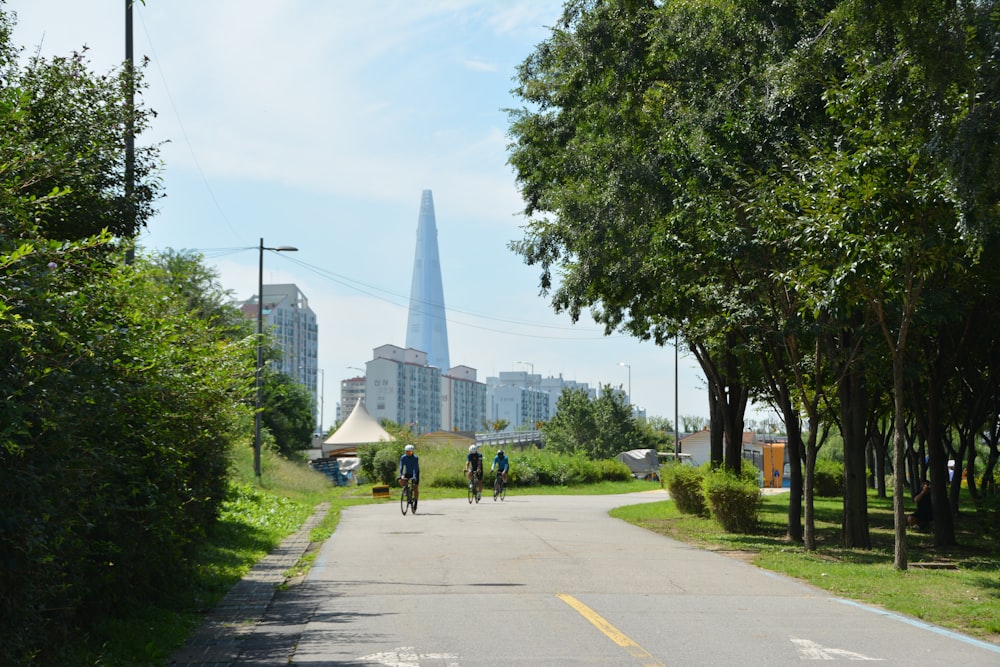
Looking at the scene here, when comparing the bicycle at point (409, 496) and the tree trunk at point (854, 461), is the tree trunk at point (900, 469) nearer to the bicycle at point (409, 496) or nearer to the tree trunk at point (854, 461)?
the tree trunk at point (854, 461)

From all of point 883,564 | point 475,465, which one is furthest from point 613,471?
point 883,564

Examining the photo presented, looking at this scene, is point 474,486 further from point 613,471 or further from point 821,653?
point 821,653

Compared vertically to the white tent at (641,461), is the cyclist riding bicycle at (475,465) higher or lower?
higher

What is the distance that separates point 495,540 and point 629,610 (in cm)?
892

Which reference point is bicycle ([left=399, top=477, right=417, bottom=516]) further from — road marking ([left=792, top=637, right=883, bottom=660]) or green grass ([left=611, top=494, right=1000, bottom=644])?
road marking ([left=792, top=637, right=883, bottom=660])

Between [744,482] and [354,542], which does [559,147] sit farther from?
[354,542]

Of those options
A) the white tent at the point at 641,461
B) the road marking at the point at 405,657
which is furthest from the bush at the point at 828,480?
the road marking at the point at 405,657

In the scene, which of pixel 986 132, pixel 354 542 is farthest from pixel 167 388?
pixel 354 542

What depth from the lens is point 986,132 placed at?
32.5 ft

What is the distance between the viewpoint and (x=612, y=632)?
9008 mm

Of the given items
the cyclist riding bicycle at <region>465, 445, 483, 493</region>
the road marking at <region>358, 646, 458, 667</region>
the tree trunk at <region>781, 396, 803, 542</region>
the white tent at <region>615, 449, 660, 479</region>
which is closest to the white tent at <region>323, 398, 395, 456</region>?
the white tent at <region>615, 449, 660, 479</region>

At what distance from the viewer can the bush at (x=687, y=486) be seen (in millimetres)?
26375

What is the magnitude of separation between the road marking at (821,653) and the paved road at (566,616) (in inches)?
0.6

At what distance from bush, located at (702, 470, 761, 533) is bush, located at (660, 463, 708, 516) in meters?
3.70
